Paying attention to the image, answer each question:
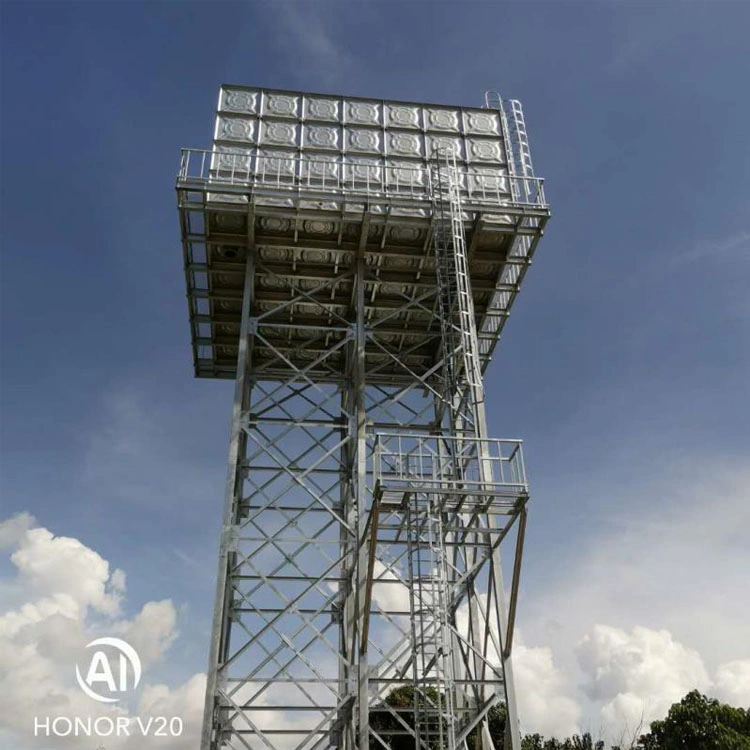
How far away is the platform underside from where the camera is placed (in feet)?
72.2

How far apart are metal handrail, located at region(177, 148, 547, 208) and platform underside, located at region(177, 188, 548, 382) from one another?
1.70 feet

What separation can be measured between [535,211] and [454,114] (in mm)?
5895

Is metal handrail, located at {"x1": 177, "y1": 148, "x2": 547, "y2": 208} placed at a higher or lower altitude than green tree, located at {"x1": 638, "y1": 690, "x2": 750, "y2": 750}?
higher

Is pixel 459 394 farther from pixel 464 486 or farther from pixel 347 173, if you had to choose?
pixel 347 173

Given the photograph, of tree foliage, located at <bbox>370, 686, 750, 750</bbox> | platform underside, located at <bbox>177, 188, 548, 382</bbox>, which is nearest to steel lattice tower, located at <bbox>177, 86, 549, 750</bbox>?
platform underside, located at <bbox>177, 188, 548, 382</bbox>

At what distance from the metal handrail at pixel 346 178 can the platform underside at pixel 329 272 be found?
0.52 metres

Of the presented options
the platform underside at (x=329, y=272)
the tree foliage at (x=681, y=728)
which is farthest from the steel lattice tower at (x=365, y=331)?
the tree foliage at (x=681, y=728)

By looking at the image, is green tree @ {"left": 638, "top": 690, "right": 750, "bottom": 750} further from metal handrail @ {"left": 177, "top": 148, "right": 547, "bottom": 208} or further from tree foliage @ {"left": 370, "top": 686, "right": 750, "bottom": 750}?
metal handrail @ {"left": 177, "top": 148, "right": 547, "bottom": 208}

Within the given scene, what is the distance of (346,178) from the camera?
23.4 m

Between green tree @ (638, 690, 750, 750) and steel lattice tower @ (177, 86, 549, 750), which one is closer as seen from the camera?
steel lattice tower @ (177, 86, 549, 750)

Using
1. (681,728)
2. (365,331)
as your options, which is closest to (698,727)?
(681,728)

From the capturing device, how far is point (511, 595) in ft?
57.6

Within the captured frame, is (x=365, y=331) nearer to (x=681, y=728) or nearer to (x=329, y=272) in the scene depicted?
(x=329, y=272)

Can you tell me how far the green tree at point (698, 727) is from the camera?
146 ft
